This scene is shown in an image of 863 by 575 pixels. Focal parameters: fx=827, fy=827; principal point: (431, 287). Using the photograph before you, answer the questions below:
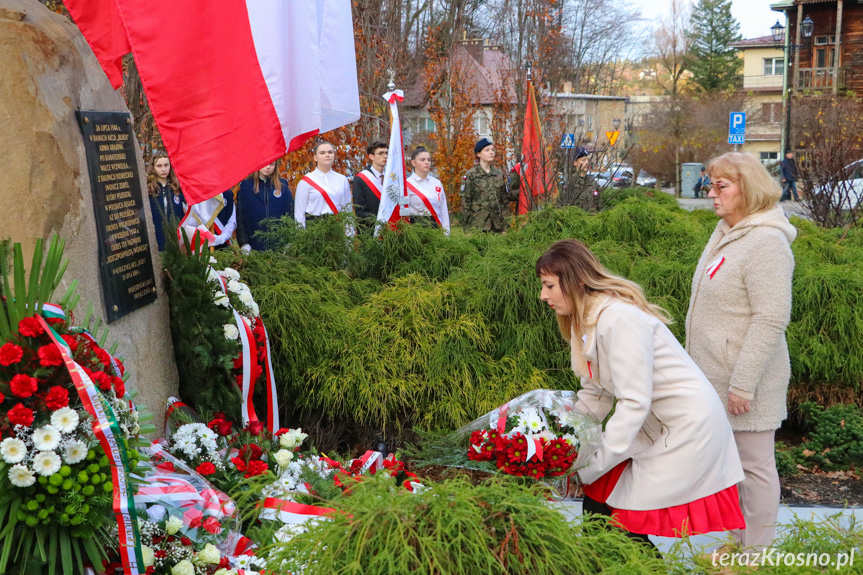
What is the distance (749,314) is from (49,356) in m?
2.79

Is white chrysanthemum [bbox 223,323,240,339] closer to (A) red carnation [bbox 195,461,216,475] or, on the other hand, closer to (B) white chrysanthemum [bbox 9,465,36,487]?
(A) red carnation [bbox 195,461,216,475]

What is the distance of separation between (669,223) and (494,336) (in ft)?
8.06

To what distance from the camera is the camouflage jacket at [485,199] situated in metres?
10.5

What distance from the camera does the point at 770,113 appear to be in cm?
5566

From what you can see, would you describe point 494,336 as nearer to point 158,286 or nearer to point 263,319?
point 263,319

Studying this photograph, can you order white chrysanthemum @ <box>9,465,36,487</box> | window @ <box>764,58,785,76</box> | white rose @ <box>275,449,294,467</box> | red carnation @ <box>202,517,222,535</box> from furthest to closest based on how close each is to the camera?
window @ <box>764,58,785,76</box>
white rose @ <box>275,449,294,467</box>
red carnation @ <box>202,517,222,535</box>
white chrysanthemum @ <box>9,465,36,487</box>

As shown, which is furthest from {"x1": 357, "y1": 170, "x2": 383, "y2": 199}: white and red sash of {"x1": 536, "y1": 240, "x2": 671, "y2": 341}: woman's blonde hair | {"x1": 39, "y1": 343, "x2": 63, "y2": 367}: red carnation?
{"x1": 39, "y1": 343, "x2": 63, "y2": 367}: red carnation

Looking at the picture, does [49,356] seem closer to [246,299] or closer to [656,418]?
[246,299]

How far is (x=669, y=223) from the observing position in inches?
281

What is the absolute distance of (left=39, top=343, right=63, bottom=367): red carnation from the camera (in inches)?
106

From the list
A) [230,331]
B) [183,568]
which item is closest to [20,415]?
[183,568]

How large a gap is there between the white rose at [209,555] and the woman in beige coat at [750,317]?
217 cm

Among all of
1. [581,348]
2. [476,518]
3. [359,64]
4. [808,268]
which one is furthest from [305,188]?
[359,64]

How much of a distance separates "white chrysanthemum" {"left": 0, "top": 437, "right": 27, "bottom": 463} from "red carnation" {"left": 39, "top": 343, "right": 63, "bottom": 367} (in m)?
0.26
